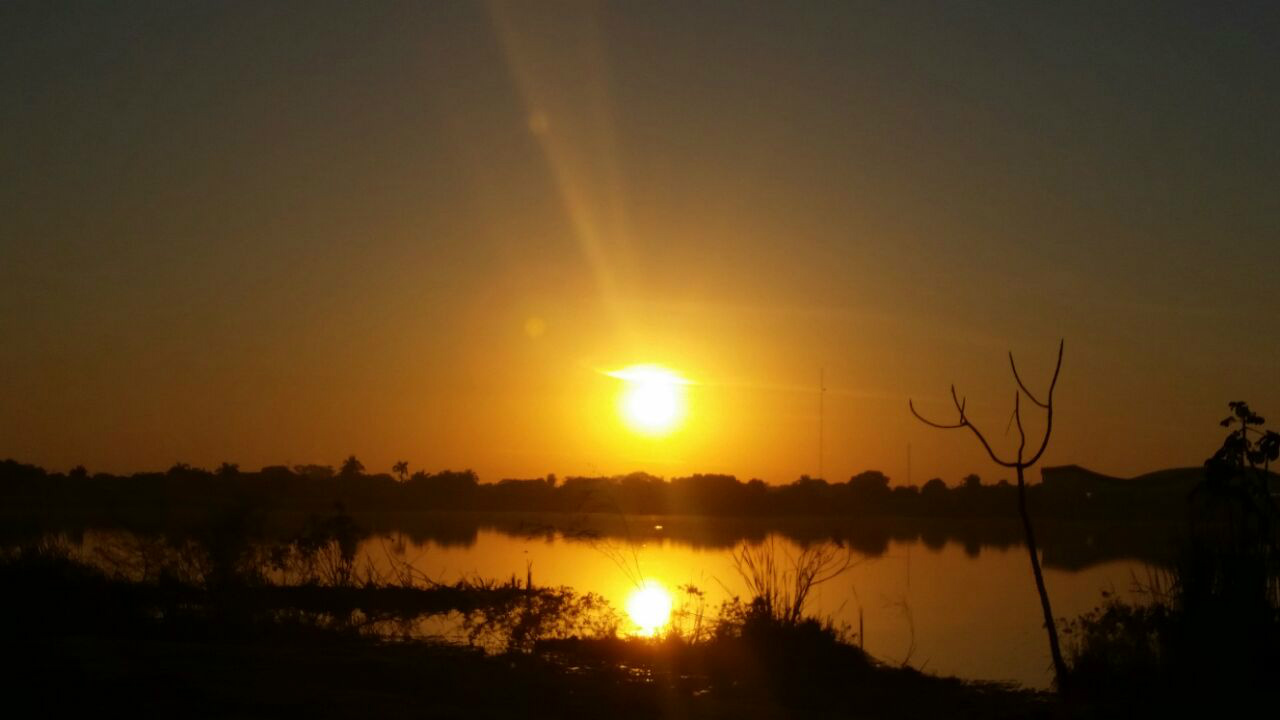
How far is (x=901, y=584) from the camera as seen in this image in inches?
888

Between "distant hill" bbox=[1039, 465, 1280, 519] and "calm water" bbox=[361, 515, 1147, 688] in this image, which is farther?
"distant hill" bbox=[1039, 465, 1280, 519]

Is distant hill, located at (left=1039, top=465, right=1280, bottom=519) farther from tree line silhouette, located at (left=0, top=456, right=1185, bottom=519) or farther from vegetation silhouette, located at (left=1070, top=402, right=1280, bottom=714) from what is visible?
vegetation silhouette, located at (left=1070, top=402, right=1280, bottom=714)

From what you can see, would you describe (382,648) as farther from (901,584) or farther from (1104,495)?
(1104,495)

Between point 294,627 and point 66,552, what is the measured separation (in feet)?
23.6

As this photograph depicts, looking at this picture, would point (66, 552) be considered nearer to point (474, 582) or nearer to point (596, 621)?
point (474, 582)

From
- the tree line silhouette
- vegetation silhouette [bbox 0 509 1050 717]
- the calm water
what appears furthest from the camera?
the tree line silhouette

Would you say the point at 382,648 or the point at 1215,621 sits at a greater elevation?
the point at 1215,621

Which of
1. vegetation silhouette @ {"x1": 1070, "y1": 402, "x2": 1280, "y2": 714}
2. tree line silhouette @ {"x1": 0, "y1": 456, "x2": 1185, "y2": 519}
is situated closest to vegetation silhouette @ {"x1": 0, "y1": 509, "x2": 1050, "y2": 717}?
vegetation silhouette @ {"x1": 1070, "y1": 402, "x2": 1280, "y2": 714}

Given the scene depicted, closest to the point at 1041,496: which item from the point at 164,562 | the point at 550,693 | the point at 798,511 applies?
the point at 798,511

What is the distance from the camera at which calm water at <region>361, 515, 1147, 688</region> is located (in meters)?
14.7

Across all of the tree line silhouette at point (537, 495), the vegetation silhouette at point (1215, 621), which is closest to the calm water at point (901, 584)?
the vegetation silhouette at point (1215, 621)

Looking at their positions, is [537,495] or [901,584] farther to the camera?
[537,495]

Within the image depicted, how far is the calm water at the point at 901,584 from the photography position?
48.3 ft

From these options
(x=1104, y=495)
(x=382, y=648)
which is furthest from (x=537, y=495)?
(x=382, y=648)
